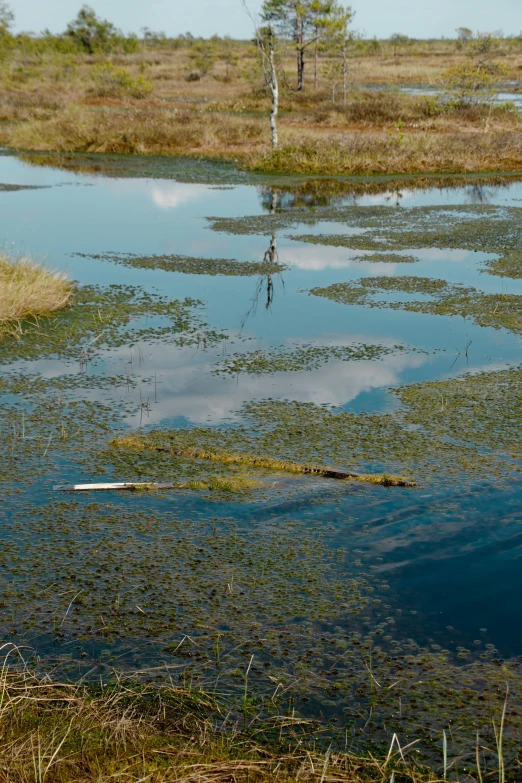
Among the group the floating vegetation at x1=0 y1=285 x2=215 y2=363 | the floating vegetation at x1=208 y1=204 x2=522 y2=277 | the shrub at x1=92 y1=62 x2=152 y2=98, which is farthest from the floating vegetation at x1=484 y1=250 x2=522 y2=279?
the shrub at x1=92 y1=62 x2=152 y2=98

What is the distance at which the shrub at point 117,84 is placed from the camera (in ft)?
126

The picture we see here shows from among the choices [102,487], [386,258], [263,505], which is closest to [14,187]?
[386,258]

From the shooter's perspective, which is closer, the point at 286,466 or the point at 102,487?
the point at 102,487

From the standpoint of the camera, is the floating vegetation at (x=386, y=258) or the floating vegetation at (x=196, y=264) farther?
the floating vegetation at (x=386, y=258)

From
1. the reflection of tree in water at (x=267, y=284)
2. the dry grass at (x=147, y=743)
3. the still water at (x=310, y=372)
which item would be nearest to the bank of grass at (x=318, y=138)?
the still water at (x=310, y=372)

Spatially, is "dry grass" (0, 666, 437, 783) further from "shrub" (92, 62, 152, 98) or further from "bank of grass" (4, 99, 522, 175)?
"shrub" (92, 62, 152, 98)

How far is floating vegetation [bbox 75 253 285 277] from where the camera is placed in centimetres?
1052

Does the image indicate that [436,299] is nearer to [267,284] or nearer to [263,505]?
[267,284]

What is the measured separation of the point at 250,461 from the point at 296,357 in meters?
2.34

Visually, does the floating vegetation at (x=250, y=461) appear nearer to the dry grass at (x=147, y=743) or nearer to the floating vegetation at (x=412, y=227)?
the dry grass at (x=147, y=743)

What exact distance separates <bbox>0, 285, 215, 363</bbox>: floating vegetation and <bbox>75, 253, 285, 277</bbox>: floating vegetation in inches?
56.6

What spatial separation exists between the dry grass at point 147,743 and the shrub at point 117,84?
3909 cm

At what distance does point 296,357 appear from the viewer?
7.20 m

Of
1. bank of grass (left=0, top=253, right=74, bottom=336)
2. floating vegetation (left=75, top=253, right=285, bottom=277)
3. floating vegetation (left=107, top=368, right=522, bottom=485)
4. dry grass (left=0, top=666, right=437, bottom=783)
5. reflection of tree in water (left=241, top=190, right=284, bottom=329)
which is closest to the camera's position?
dry grass (left=0, top=666, right=437, bottom=783)
